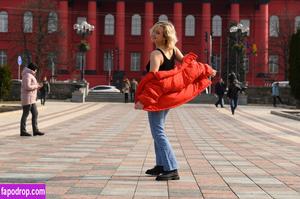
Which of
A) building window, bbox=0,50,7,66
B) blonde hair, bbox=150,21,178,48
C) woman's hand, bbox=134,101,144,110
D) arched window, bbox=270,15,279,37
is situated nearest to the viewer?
woman's hand, bbox=134,101,144,110

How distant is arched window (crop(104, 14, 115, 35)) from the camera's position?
77625 mm

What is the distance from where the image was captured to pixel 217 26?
78500 mm

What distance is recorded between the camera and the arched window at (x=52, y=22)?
204 ft

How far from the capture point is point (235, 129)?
19.1m

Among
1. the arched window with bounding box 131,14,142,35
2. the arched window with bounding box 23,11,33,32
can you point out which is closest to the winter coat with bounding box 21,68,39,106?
the arched window with bounding box 23,11,33,32

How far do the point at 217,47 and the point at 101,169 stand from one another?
70.9 meters

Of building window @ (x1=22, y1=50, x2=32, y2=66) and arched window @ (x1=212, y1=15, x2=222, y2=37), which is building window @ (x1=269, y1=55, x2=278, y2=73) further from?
building window @ (x1=22, y1=50, x2=32, y2=66)

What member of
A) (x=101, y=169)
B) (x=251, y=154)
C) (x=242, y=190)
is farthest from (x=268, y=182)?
(x=251, y=154)

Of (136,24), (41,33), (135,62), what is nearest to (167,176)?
(41,33)

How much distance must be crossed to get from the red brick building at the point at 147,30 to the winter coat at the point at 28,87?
177ft

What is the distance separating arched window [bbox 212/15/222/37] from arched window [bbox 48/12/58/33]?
24461 mm

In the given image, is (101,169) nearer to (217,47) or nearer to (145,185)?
(145,185)

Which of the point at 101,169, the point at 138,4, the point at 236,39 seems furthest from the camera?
the point at 138,4

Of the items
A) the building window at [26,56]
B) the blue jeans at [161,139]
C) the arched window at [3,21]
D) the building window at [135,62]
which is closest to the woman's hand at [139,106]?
the blue jeans at [161,139]
